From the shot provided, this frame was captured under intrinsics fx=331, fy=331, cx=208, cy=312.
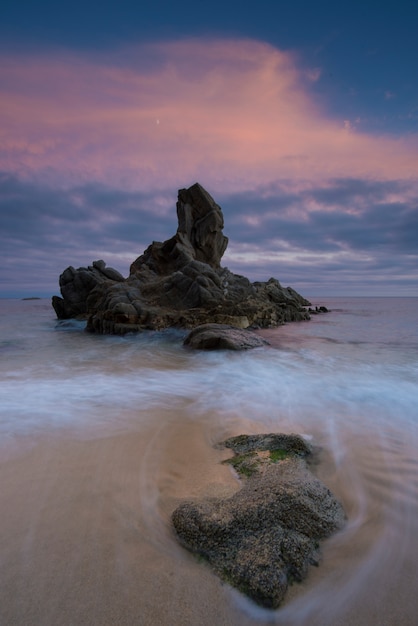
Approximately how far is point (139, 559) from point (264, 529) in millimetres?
804

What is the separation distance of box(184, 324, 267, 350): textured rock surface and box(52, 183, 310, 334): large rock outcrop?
2.99 m

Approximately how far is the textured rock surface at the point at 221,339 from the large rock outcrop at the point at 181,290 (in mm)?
2991

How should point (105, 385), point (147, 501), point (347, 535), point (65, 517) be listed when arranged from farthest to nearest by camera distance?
point (105, 385) < point (147, 501) < point (65, 517) < point (347, 535)

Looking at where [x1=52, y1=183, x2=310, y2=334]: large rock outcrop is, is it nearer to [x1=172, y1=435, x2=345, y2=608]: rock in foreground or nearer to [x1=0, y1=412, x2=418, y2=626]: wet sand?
[x1=0, y1=412, x2=418, y2=626]: wet sand

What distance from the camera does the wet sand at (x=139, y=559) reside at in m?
1.73

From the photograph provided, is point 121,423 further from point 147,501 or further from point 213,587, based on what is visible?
point 213,587

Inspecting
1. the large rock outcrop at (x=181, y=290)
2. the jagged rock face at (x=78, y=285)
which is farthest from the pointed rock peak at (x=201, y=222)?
the jagged rock face at (x=78, y=285)

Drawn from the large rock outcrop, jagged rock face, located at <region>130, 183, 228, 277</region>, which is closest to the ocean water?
the large rock outcrop

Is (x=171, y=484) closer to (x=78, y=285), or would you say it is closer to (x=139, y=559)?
(x=139, y=559)

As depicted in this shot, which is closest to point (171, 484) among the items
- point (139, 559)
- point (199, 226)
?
point (139, 559)

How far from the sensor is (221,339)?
436 inches

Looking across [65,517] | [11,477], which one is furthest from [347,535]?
[11,477]

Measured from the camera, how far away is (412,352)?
11.3 m

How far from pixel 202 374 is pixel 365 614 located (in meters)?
6.12
